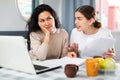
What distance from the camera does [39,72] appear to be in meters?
1.19

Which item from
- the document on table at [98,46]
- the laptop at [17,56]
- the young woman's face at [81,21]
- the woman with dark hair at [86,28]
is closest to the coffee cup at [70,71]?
the laptop at [17,56]

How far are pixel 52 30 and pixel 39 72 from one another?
784 mm

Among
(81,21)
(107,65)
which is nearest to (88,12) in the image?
(81,21)

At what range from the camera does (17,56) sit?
1174 millimetres

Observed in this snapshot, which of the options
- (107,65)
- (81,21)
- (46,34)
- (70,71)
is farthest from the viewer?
(81,21)

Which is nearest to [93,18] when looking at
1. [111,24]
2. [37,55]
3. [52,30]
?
[52,30]

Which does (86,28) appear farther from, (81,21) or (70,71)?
(70,71)

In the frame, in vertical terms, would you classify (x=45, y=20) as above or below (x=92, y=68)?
above

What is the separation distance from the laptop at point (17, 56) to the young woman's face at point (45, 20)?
0.62 metres

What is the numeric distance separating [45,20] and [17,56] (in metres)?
0.76

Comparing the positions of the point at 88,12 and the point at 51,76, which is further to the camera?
the point at 88,12

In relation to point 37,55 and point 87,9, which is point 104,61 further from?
point 87,9

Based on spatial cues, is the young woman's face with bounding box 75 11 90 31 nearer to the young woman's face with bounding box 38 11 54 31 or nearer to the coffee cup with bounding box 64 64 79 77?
the young woman's face with bounding box 38 11 54 31

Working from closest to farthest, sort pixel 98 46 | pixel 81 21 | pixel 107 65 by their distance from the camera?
pixel 107 65 < pixel 98 46 < pixel 81 21
